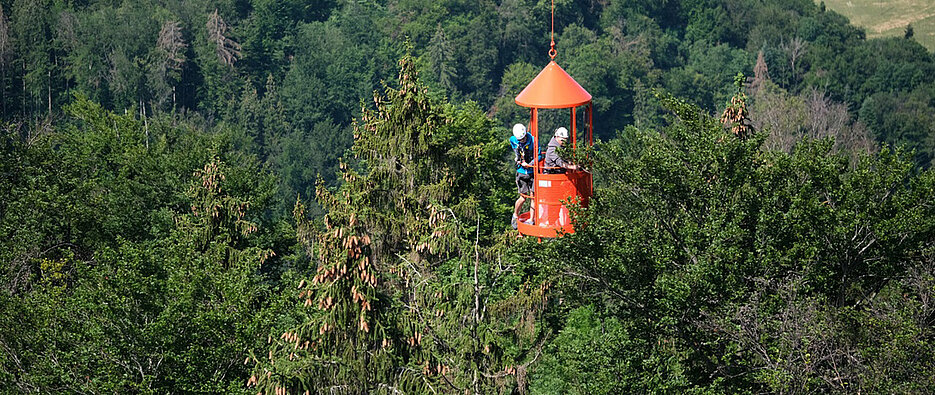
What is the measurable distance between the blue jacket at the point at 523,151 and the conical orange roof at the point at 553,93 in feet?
3.00

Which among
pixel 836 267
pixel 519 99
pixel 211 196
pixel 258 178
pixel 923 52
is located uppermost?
pixel 519 99

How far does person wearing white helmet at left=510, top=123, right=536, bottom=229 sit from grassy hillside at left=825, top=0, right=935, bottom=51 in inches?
4097

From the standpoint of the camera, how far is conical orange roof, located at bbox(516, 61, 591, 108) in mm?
20297

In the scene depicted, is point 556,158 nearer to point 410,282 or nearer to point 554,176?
point 554,176

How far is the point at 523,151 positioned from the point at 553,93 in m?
1.61

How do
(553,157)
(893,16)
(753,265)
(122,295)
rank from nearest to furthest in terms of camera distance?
(753,265)
(122,295)
(553,157)
(893,16)

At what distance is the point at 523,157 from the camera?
70.9 ft

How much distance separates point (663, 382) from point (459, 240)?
4422 mm

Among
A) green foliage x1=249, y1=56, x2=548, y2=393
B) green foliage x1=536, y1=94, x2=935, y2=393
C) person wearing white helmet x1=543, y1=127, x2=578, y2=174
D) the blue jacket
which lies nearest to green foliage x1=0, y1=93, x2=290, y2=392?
green foliage x1=249, y1=56, x2=548, y2=393

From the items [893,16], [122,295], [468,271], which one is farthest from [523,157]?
[893,16]

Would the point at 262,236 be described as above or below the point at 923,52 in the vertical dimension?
above

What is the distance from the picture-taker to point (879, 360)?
17406 millimetres

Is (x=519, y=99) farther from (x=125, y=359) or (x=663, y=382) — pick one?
(x=125, y=359)

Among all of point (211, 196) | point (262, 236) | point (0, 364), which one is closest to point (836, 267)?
point (0, 364)
